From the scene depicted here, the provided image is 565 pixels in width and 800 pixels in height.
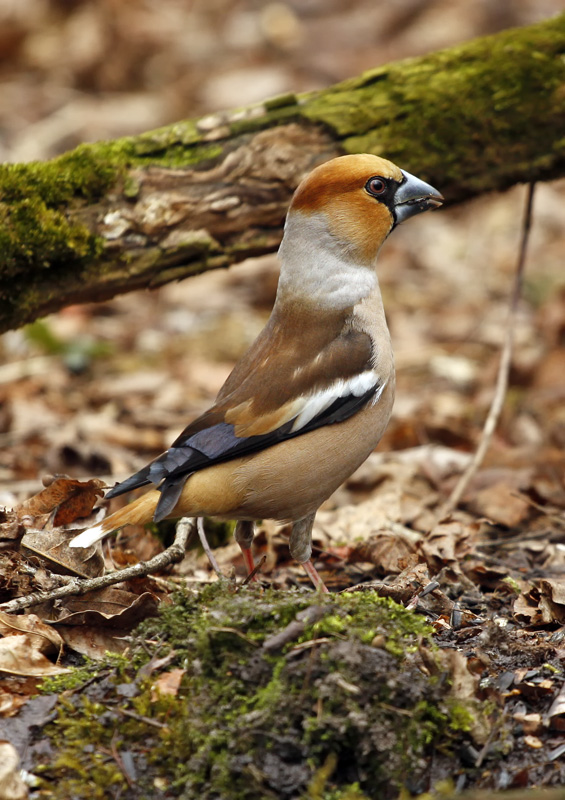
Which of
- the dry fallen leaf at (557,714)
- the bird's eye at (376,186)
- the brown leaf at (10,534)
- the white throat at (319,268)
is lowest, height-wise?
Result: the dry fallen leaf at (557,714)

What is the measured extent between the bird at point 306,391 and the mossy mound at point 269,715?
829 millimetres

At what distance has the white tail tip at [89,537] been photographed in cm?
377

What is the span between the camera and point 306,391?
4.08m

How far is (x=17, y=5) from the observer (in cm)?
1336

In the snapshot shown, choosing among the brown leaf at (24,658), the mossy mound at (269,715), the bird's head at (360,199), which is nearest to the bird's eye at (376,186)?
the bird's head at (360,199)

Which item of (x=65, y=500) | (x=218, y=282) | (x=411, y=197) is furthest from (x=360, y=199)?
(x=218, y=282)

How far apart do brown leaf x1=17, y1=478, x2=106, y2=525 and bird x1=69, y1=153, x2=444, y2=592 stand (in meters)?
0.37

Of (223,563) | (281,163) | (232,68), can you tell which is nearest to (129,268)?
(281,163)

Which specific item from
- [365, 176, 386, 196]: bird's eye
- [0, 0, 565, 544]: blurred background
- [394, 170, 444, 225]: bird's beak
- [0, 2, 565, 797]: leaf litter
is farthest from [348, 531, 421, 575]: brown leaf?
[365, 176, 386, 196]: bird's eye

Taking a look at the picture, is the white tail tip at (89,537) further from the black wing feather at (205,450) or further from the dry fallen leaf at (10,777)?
the dry fallen leaf at (10,777)

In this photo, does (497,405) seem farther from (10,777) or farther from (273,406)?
(10,777)

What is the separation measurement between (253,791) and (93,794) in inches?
19.4

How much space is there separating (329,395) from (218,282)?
7.00m

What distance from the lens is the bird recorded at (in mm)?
3912
